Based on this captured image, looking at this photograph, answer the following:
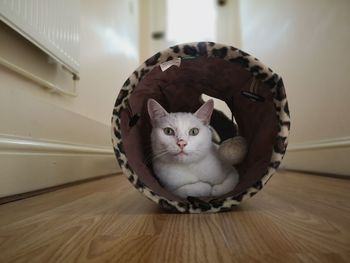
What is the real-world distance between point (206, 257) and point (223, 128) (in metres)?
0.92

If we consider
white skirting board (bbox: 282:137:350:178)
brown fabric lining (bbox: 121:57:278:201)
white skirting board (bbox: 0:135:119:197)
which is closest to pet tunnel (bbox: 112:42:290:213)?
brown fabric lining (bbox: 121:57:278:201)

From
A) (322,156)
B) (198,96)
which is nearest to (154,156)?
(198,96)

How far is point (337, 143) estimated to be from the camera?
55.9 inches

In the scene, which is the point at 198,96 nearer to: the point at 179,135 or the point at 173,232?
the point at 179,135

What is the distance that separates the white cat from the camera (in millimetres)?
830

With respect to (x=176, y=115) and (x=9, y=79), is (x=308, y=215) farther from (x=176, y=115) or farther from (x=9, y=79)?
(x=9, y=79)

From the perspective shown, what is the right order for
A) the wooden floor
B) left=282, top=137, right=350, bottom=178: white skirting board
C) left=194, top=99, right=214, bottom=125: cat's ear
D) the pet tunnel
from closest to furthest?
the wooden floor
the pet tunnel
left=194, top=99, right=214, bottom=125: cat's ear
left=282, top=137, right=350, bottom=178: white skirting board

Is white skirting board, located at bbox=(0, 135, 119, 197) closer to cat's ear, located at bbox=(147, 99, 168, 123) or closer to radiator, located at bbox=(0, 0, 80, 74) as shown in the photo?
radiator, located at bbox=(0, 0, 80, 74)

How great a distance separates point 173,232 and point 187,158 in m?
0.32

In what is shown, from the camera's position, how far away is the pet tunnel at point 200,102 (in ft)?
2.32

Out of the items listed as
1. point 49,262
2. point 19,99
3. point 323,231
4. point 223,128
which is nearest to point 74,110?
point 19,99

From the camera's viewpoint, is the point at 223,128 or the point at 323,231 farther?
the point at 223,128

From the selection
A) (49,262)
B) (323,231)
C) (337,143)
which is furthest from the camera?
(337,143)

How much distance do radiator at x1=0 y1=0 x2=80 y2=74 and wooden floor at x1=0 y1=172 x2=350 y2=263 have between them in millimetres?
597
